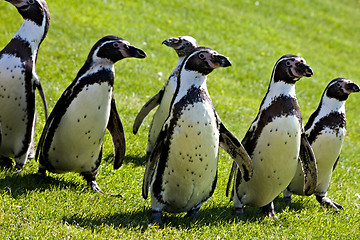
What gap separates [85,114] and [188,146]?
4.22 ft

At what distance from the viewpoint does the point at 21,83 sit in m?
6.17

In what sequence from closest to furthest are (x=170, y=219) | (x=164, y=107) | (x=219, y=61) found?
1. (x=219, y=61)
2. (x=170, y=219)
3. (x=164, y=107)

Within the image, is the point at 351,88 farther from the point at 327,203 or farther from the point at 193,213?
the point at 193,213

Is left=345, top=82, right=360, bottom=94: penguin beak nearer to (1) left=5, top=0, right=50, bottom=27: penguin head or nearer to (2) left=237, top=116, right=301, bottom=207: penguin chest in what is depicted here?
(2) left=237, top=116, right=301, bottom=207: penguin chest

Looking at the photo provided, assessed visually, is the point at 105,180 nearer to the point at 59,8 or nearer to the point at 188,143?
the point at 188,143

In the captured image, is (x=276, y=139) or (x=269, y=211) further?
(x=269, y=211)

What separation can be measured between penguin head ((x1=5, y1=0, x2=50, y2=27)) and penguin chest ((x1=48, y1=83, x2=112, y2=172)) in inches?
51.1

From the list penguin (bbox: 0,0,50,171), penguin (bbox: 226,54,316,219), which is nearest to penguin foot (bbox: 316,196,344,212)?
penguin (bbox: 226,54,316,219)

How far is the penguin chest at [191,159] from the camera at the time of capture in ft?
17.7

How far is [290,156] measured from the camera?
617 cm

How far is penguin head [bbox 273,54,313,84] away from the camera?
5984mm

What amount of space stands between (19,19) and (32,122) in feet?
31.3

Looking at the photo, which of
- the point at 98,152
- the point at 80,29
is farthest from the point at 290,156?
the point at 80,29

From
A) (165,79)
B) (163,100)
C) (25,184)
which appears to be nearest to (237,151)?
(163,100)
